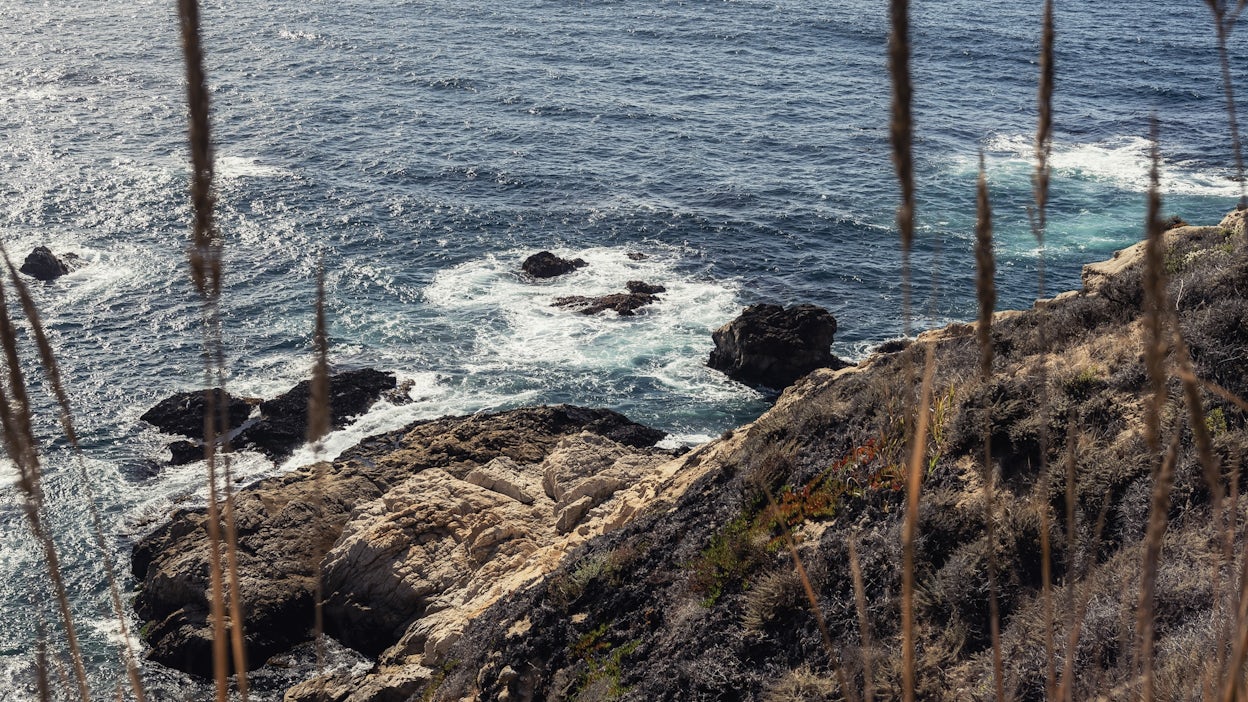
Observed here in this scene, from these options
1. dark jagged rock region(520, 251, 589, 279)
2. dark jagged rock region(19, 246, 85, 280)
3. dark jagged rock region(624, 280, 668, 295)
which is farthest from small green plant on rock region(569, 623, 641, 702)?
dark jagged rock region(19, 246, 85, 280)

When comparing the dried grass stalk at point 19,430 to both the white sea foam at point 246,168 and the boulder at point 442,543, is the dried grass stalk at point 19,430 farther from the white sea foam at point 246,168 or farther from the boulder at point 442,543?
the white sea foam at point 246,168

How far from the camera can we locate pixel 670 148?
5550 cm

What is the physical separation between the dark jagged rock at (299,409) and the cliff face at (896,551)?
1390cm

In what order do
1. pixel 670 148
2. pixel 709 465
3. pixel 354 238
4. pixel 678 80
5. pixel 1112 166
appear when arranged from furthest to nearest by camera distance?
pixel 678 80, pixel 670 148, pixel 1112 166, pixel 354 238, pixel 709 465

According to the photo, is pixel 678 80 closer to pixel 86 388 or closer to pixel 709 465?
pixel 86 388

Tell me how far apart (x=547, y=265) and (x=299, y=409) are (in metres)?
13.8

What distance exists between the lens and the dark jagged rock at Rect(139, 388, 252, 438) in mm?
30625

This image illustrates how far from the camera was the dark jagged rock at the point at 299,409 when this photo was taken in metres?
30.0

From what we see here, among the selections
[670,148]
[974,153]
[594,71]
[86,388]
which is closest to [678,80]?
[594,71]

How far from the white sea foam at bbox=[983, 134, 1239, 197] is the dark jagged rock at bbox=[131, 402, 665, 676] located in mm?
30246

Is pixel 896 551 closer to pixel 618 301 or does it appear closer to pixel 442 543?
pixel 442 543

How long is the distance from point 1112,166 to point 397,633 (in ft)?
152

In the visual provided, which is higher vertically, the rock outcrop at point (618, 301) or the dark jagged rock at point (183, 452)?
the rock outcrop at point (618, 301)

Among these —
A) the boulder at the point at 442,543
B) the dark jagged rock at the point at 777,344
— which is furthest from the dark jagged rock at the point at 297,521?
the dark jagged rock at the point at 777,344
